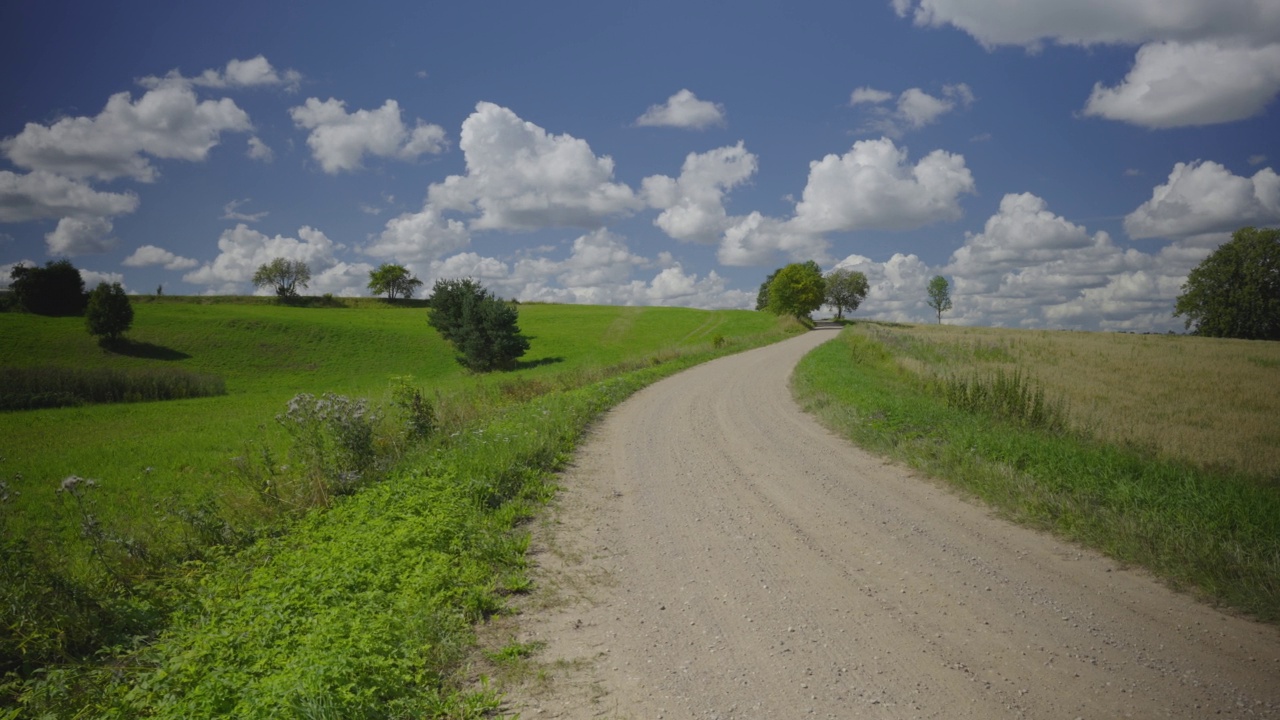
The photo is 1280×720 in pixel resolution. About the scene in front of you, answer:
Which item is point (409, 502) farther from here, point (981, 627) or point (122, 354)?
point (122, 354)

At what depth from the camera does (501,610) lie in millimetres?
5293

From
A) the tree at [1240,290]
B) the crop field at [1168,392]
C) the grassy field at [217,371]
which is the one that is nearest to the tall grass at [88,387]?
the grassy field at [217,371]

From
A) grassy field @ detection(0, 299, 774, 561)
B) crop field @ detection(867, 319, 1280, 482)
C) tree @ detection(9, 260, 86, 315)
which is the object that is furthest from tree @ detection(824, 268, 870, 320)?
tree @ detection(9, 260, 86, 315)

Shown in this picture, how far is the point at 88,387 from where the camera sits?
30.0m

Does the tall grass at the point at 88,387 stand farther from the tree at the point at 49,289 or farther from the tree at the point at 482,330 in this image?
the tree at the point at 49,289

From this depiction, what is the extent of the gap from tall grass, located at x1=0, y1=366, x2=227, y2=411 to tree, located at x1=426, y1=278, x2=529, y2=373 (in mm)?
16307

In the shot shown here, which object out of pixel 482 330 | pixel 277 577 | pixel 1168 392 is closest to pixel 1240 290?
pixel 1168 392

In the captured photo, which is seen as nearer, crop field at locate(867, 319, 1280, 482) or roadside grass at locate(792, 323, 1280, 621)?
roadside grass at locate(792, 323, 1280, 621)

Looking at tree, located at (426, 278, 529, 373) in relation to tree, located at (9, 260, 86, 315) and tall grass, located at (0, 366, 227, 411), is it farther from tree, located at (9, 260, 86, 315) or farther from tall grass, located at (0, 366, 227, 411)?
tree, located at (9, 260, 86, 315)

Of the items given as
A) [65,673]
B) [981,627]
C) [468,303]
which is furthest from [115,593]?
[468,303]

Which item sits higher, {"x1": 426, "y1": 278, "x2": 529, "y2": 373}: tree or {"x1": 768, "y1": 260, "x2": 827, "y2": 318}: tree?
{"x1": 768, "y1": 260, "x2": 827, "y2": 318}: tree

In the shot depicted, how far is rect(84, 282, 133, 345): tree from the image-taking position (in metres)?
47.0

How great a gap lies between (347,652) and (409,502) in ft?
12.2

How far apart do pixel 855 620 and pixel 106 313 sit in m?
62.5
